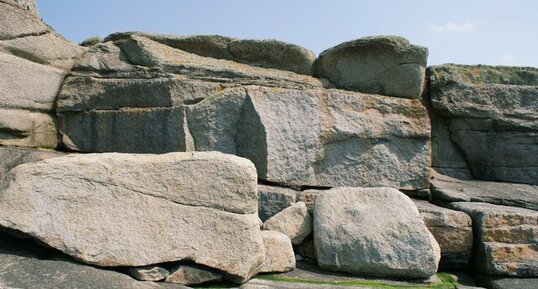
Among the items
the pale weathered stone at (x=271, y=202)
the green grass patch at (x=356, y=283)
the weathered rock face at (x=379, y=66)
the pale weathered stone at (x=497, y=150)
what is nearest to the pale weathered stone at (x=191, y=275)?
the green grass patch at (x=356, y=283)

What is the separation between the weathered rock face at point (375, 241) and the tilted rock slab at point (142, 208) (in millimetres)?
794

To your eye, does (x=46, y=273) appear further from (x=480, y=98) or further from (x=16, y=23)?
(x=480, y=98)

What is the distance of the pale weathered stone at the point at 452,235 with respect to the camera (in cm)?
461

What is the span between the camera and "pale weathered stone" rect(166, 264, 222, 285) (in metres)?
3.44

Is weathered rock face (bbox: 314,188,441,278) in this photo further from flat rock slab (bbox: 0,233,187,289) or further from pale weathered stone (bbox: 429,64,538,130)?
pale weathered stone (bbox: 429,64,538,130)

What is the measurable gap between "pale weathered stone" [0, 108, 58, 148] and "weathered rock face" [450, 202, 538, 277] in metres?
4.40

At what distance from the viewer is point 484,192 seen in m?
5.46

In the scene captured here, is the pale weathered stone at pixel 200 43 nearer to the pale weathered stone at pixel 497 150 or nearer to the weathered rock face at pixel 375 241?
the weathered rock face at pixel 375 241

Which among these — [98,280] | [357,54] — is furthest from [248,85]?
[98,280]

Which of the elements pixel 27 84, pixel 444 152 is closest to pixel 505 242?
pixel 444 152

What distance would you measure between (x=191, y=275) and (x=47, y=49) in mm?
3158

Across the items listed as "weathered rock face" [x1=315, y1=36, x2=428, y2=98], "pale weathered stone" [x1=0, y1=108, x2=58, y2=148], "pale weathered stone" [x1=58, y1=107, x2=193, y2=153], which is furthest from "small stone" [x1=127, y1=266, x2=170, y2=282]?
"weathered rock face" [x1=315, y1=36, x2=428, y2=98]

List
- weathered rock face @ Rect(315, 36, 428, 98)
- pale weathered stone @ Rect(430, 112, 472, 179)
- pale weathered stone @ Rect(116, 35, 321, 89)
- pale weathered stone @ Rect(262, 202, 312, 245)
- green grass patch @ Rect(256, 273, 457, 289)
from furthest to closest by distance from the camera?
pale weathered stone @ Rect(430, 112, 472, 179), weathered rock face @ Rect(315, 36, 428, 98), pale weathered stone @ Rect(116, 35, 321, 89), pale weathered stone @ Rect(262, 202, 312, 245), green grass patch @ Rect(256, 273, 457, 289)

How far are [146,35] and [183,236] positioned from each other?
293 cm
